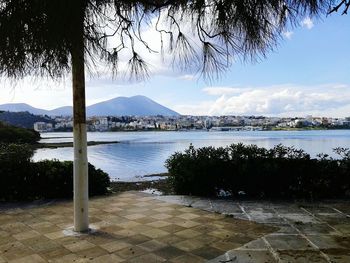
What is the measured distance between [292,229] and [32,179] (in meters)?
4.19

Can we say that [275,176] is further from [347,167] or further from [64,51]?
[64,51]

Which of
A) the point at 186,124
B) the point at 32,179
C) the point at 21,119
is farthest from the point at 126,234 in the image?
the point at 186,124

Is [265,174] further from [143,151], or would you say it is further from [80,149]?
[143,151]

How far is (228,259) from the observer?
338 centimetres

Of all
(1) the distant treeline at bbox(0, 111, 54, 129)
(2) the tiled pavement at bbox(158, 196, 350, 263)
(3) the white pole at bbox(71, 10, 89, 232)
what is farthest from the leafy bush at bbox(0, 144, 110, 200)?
(1) the distant treeline at bbox(0, 111, 54, 129)

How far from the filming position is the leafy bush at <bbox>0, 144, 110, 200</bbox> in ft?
20.5

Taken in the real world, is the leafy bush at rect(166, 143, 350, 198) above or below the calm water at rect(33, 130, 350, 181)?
above

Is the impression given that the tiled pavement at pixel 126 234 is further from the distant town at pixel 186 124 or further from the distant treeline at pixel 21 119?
the distant town at pixel 186 124

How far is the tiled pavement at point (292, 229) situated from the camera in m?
3.45

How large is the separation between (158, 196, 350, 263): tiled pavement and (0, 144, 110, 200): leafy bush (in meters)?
1.61

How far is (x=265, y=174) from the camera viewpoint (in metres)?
6.25

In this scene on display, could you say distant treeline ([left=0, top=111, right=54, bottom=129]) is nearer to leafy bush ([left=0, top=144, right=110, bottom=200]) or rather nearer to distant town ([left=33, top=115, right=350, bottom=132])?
distant town ([left=33, top=115, right=350, bottom=132])

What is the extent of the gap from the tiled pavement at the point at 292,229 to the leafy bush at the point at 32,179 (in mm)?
1612

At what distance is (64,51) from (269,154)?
13.9 ft
